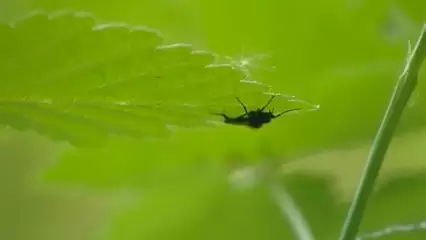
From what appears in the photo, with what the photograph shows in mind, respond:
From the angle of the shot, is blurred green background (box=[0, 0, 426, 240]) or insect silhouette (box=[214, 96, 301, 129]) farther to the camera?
blurred green background (box=[0, 0, 426, 240])

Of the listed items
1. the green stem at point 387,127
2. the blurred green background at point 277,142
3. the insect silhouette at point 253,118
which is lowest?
the blurred green background at point 277,142

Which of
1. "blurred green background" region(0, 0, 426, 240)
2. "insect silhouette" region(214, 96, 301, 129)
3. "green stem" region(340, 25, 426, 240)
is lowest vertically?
"blurred green background" region(0, 0, 426, 240)

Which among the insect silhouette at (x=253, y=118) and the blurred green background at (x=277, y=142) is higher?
the insect silhouette at (x=253, y=118)

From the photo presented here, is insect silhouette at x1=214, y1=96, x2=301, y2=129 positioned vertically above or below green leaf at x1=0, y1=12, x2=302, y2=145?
below

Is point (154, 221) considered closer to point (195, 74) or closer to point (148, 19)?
point (148, 19)

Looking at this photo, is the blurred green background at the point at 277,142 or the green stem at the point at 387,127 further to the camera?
the blurred green background at the point at 277,142
